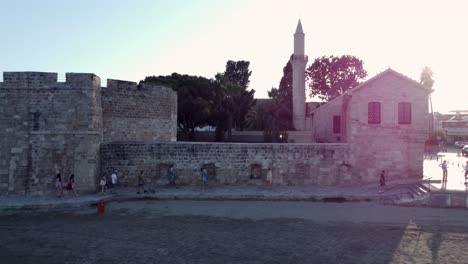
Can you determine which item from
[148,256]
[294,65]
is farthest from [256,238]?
[294,65]

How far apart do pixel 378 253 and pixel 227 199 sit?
8.07 m

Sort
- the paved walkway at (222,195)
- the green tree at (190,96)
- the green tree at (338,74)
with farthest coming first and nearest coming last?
the green tree at (338,74), the green tree at (190,96), the paved walkway at (222,195)

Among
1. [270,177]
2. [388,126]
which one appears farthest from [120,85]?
[388,126]

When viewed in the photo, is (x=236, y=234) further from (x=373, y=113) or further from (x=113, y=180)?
(x=373, y=113)

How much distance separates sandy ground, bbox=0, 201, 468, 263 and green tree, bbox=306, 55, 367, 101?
3410 centimetres

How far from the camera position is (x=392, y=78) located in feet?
62.4

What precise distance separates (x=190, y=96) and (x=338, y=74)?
883 inches

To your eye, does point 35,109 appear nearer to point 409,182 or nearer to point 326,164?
point 326,164

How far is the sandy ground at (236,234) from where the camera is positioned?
9.20 meters

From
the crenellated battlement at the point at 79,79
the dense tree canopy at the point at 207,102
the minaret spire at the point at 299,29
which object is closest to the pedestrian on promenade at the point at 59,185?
the crenellated battlement at the point at 79,79

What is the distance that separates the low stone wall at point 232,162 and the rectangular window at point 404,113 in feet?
11.8

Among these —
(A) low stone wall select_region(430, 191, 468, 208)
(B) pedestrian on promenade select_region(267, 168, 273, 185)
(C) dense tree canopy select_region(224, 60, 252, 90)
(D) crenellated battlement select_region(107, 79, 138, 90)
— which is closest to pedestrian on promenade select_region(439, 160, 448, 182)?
(A) low stone wall select_region(430, 191, 468, 208)

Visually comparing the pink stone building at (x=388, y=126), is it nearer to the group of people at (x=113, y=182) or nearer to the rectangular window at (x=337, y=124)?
the group of people at (x=113, y=182)

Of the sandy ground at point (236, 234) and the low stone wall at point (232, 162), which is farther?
the low stone wall at point (232, 162)
